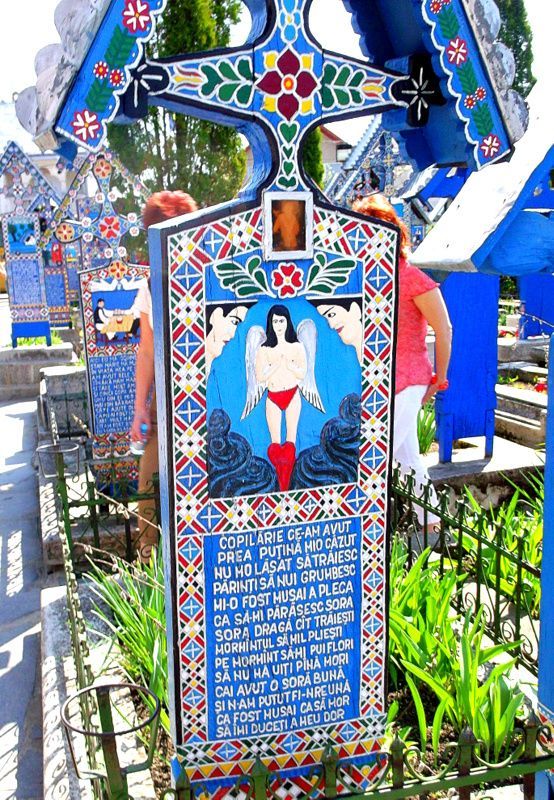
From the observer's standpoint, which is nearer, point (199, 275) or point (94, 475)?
point (199, 275)

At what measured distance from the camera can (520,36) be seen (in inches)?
1002

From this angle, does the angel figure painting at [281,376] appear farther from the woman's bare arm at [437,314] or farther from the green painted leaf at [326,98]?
the woman's bare arm at [437,314]

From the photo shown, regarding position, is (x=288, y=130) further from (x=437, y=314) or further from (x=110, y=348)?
(x=110, y=348)

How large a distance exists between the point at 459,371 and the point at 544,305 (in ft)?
19.1

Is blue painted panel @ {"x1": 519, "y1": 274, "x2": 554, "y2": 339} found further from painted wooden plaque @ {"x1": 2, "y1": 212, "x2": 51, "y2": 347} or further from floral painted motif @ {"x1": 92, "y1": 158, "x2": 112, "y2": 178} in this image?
painted wooden plaque @ {"x1": 2, "y1": 212, "x2": 51, "y2": 347}

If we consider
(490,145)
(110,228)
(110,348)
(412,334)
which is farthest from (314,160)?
(490,145)

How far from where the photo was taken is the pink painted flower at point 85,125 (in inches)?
89.4

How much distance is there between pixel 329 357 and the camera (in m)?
2.58

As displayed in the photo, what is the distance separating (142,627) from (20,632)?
1709mm

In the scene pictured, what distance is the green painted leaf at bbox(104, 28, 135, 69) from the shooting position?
2.25 metres

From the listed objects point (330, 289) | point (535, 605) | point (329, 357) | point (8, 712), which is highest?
point (330, 289)

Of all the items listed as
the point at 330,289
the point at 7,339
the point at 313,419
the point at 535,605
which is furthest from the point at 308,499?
the point at 7,339

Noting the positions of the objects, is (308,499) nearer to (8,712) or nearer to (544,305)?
(8,712)

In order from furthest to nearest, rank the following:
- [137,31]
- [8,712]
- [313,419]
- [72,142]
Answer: [8,712], [313,419], [72,142], [137,31]
